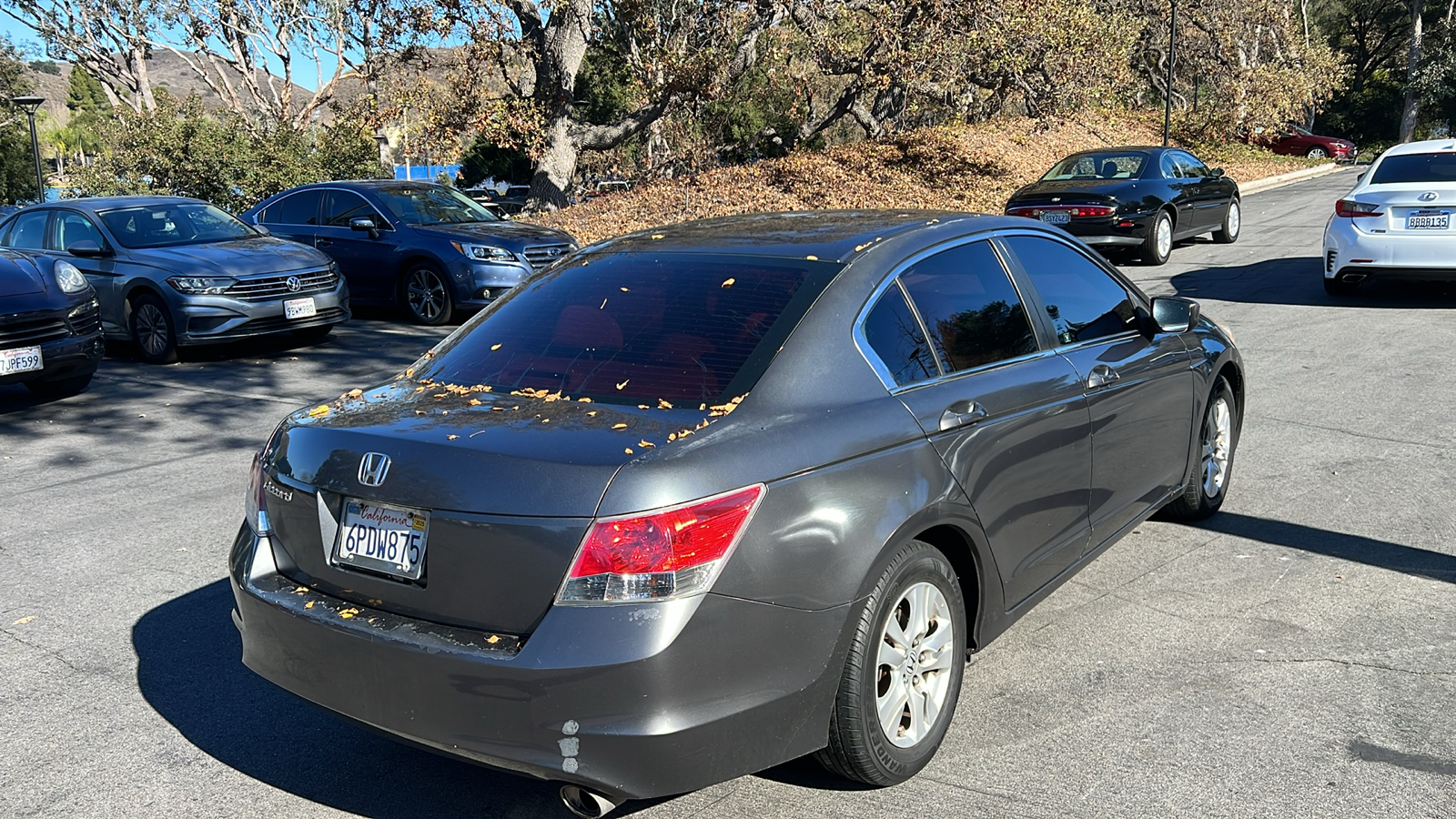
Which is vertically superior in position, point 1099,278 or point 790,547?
point 1099,278

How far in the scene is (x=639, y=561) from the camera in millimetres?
2795

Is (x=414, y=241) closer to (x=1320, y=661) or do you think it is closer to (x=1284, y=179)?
(x=1320, y=661)

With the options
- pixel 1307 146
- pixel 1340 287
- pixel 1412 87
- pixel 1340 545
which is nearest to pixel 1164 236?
pixel 1340 287

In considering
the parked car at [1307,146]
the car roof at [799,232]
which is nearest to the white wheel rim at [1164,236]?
the car roof at [799,232]

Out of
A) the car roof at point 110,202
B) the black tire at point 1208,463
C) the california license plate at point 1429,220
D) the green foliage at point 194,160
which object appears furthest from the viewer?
the green foliage at point 194,160

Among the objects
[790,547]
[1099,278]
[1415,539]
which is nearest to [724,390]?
[790,547]

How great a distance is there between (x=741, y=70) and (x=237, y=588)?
20.8m

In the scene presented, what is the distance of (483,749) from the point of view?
2889 mm

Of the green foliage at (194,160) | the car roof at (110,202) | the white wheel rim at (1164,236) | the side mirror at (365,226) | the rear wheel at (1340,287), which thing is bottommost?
the rear wheel at (1340,287)

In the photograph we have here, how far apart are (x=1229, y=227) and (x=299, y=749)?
58.9 ft

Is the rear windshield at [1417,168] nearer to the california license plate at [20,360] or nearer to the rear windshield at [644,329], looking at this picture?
the rear windshield at [644,329]

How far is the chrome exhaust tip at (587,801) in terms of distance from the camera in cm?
286

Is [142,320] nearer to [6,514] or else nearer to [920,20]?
[6,514]

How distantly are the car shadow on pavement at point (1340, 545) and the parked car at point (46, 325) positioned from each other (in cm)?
819
